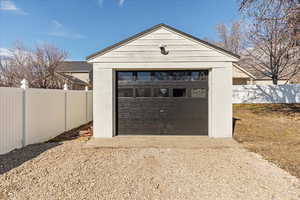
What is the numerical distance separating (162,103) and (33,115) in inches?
176

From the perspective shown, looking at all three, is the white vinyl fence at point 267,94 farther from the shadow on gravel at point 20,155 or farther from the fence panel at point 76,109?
the shadow on gravel at point 20,155

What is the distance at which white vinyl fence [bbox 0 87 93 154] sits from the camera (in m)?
4.40

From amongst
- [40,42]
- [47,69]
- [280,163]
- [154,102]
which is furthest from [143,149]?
[40,42]

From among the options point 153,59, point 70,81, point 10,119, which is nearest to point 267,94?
point 153,59

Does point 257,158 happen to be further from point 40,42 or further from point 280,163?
point 40,42

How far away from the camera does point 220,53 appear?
19.9 ft

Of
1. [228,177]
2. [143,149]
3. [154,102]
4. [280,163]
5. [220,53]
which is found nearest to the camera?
[228,177]

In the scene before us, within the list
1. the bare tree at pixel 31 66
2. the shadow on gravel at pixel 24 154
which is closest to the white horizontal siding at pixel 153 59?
the shadow on gravel at pixel 24 154

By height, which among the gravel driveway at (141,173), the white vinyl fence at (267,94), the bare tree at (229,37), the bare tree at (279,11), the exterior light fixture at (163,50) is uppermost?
the bare tree at (229,37)

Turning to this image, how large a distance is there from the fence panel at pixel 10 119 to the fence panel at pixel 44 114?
0.86ft

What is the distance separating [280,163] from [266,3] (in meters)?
6.13

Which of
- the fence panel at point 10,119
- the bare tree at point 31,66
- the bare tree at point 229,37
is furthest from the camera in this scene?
the bare tree at point 229,37

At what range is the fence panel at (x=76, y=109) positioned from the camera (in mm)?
7441

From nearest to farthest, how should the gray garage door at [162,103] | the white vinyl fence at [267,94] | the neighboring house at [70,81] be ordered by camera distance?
the gray garage door at [162,103] < the white vinyl fence at [267,94] < the neighboring house at [70,81]
